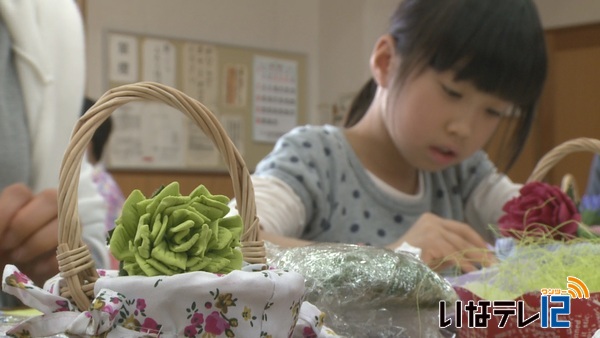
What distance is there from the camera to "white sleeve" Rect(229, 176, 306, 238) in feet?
3.17

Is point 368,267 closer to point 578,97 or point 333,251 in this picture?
point 333,251

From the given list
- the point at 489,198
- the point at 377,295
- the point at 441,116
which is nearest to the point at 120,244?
the point at 377,295

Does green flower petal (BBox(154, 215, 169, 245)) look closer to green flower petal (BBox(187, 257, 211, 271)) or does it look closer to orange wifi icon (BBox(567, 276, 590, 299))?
green flower petal (BBox(187, 257, 211, 271))

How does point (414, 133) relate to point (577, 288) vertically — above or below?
above

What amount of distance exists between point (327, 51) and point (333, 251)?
123 inches

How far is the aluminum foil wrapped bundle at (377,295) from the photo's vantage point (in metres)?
0.54

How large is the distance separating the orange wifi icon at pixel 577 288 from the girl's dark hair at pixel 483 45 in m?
0.46

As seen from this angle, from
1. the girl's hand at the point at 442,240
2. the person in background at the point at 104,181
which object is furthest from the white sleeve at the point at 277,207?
the person in background at the point at 104,181

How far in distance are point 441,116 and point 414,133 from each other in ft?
0.18

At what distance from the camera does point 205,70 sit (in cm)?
335

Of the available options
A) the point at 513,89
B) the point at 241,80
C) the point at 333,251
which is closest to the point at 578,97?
the point at 241,80

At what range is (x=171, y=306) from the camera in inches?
16.7

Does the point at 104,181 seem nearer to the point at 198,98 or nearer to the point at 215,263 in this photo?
the point at 198,98

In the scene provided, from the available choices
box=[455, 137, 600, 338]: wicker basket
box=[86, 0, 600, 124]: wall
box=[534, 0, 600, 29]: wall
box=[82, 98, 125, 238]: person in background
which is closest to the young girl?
box=[455, 137, 600, 338]: wicker basket
